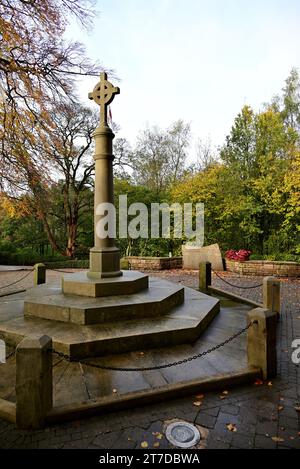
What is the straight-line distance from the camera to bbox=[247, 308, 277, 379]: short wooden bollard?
368 cm

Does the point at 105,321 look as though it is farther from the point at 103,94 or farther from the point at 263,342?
the point at 103,94

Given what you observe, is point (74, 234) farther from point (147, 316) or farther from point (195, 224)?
point (147, 316)

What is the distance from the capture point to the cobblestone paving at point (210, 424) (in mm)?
2539

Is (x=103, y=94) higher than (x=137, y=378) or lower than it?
higher

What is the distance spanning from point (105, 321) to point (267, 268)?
10.2 meters

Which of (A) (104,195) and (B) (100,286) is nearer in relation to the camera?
(B) (100,286)

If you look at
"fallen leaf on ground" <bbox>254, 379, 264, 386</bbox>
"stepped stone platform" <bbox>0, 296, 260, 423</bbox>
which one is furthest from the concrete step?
"fallen leaf on ground" <bbox>254, 379, 264, 386</bbox>

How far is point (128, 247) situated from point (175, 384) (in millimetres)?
15024

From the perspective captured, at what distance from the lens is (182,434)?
104 inches

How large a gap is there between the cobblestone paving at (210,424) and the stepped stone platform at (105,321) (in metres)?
1.28

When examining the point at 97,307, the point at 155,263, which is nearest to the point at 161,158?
the point at 155,263

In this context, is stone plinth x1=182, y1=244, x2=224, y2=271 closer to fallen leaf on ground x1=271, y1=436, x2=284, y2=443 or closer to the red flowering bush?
the red flowering bush

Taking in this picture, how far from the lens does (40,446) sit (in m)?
2.48

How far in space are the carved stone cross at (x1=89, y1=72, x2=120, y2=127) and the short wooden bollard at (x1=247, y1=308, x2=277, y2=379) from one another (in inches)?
215
